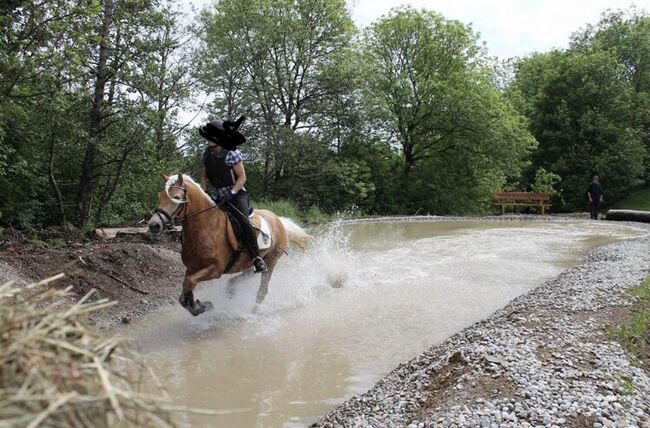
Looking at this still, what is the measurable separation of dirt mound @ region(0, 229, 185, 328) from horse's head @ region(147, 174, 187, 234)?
4.44 ft

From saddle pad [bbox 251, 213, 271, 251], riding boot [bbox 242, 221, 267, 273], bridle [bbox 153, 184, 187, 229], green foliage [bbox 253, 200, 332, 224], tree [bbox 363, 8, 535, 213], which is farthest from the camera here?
tree [bbox 363, 8, 535, 213]

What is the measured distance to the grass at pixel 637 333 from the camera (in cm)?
461

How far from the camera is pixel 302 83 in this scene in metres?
25.7

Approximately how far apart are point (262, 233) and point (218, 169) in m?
1.13

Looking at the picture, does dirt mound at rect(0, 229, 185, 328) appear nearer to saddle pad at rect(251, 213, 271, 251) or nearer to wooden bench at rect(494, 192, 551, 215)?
saddle pad at rect(251, 213, 271, 251)

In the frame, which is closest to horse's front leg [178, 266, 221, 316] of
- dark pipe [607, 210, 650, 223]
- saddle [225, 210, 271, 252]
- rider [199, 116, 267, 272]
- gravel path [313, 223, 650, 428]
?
saddle [225, 210, 271, 252]

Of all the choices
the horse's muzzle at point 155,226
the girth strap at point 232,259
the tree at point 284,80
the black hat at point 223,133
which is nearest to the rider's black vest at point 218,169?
the black hat at point 223,133

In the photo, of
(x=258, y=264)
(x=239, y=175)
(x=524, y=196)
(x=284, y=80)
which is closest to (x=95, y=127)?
(x=239, y=175)

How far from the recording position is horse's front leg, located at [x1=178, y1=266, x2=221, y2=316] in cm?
618

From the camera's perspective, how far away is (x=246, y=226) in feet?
22.5

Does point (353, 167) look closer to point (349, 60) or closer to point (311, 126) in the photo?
point (311, 126)

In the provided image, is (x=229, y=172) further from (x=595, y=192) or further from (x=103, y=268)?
(x=595, y=192)

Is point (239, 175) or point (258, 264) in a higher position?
point (239, 175)

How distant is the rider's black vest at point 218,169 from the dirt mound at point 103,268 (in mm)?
2115
